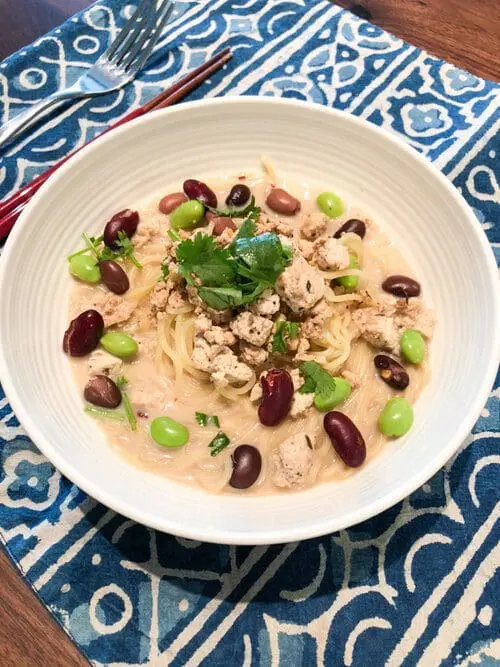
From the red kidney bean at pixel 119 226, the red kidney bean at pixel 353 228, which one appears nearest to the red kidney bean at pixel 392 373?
the red kidney bean at pixel 353 228

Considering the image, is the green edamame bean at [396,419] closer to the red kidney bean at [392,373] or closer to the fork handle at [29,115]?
the red kidney bean at [392,373]

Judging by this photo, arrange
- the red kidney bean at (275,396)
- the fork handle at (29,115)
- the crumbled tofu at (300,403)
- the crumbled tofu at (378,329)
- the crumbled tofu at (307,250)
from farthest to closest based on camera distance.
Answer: the fork handle at (29,115) → the crumbled tofu at (307,250) → the crumbled tofu at (378,329) → the crumbled tofu at (300,403) → the red kidney bean at (275,396)

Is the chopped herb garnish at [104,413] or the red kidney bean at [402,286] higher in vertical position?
the red kidney bean at [402,286]

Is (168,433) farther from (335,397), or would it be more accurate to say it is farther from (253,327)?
(335,397)

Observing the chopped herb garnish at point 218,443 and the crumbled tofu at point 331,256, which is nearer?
the chopped herb garnish at point 218,443

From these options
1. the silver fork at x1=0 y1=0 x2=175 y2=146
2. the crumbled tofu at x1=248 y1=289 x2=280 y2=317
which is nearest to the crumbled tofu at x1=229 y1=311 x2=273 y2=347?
the crumbled tofu at x1=248 y1=289 x2=280 y2=317
